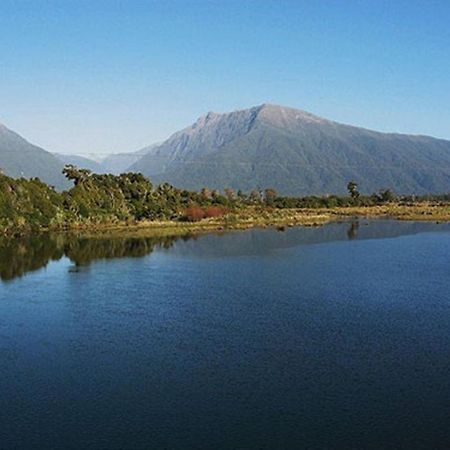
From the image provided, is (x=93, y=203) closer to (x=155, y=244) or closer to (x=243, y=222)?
(x=243, y=222)

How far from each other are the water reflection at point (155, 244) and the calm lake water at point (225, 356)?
7192mm

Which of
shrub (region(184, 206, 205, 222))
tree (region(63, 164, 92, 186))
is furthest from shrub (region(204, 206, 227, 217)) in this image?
tree (region(63, 164, 92, 186))

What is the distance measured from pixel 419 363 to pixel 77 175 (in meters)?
127

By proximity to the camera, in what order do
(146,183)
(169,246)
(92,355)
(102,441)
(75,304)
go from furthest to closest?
1. (146,183)
2. (169,246)
3. (75,304)
4. (92,355)
5. (102,441)

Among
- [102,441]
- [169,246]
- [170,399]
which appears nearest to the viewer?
[102,441]

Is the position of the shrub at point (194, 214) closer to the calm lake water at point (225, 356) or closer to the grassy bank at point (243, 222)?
the grassy bank at point (243, 222)

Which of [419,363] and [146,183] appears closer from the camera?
[419,363]

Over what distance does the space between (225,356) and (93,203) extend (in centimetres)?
11074

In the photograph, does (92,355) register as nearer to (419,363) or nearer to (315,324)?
(315,324)

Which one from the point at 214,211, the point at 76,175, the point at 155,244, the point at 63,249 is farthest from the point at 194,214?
the point at 63,249

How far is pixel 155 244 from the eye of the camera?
357ft

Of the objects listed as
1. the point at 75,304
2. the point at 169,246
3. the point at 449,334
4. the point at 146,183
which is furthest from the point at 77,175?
the point at 449,334

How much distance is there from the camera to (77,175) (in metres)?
152

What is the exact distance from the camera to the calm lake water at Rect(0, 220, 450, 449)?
1154 inches
